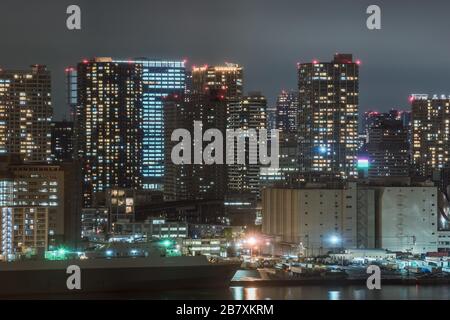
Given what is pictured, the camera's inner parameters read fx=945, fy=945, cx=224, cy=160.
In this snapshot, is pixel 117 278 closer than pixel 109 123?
Yes

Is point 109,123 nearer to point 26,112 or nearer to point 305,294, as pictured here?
point 26,112

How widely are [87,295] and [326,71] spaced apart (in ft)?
63.4

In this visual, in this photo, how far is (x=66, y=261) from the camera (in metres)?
14.5

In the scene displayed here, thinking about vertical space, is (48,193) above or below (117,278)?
above

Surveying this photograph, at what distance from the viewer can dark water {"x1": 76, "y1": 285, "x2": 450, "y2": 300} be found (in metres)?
13.6

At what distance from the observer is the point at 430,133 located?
35.4m

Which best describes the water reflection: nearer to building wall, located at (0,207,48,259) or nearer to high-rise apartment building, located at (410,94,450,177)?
building wall, located at (0,207,48,259)

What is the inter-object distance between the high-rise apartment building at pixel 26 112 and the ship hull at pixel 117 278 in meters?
16.2
